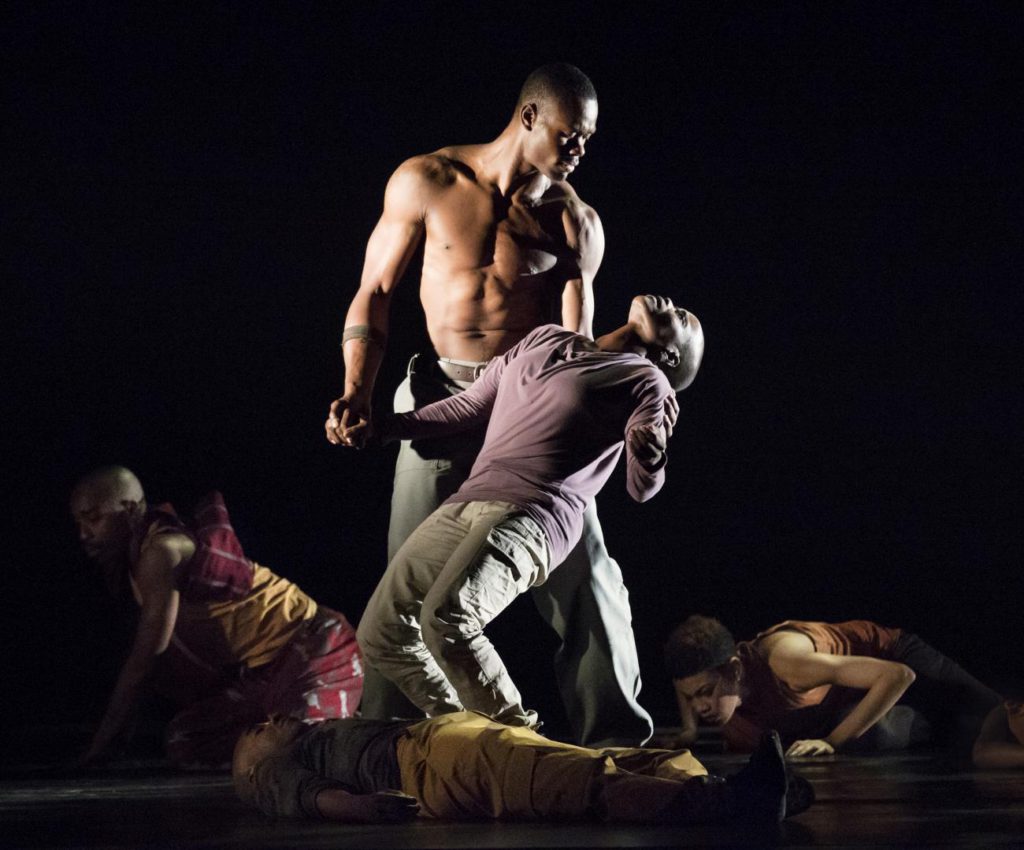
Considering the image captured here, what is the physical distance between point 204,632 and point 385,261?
0.97 metres

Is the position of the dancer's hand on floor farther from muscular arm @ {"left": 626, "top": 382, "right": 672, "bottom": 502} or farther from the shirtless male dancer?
muscular arm @ {"left": 626, "top": 382, "right": 672, "bottom": 502}

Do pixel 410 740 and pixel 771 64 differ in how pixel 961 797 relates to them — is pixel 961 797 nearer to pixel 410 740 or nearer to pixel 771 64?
pixel 410 740

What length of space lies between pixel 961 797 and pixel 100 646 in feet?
9.23

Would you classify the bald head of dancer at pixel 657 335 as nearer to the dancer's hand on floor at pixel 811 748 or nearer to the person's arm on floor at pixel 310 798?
the person's arm on floor at pixel 310 798

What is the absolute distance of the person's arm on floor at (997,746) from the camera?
103 inches

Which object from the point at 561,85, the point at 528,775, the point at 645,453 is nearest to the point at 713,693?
the point at 645,453

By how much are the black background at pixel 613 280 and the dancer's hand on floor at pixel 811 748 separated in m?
1.16

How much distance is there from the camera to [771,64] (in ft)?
13.9

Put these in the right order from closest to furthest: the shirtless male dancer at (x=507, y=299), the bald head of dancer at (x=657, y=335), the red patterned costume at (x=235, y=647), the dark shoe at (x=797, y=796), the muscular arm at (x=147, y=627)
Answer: the dark shoe at (x=797, y=796)
the bald head of dancer at (x=657, y=335)
the shirtless male dancer at (x=507, y=299)
the muscular arm at (x=147, y=627)
the red patterned costume at (x=235, y=647)

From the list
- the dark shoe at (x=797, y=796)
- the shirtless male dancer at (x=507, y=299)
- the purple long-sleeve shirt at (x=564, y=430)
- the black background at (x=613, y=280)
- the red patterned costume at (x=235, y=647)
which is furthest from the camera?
the black background at (x=613, y=280)

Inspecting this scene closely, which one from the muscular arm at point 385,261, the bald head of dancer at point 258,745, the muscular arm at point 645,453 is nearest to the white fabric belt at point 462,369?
Result: the muscular arm at point 385,261

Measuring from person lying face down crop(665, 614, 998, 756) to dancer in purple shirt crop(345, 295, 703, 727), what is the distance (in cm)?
92

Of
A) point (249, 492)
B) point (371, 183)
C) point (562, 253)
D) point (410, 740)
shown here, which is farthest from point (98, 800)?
point (371, 183)

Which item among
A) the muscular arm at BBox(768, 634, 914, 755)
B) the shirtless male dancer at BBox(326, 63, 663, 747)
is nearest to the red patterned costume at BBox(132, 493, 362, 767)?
the shirtless male dancer at BBox(326, 63, 663, 747)
